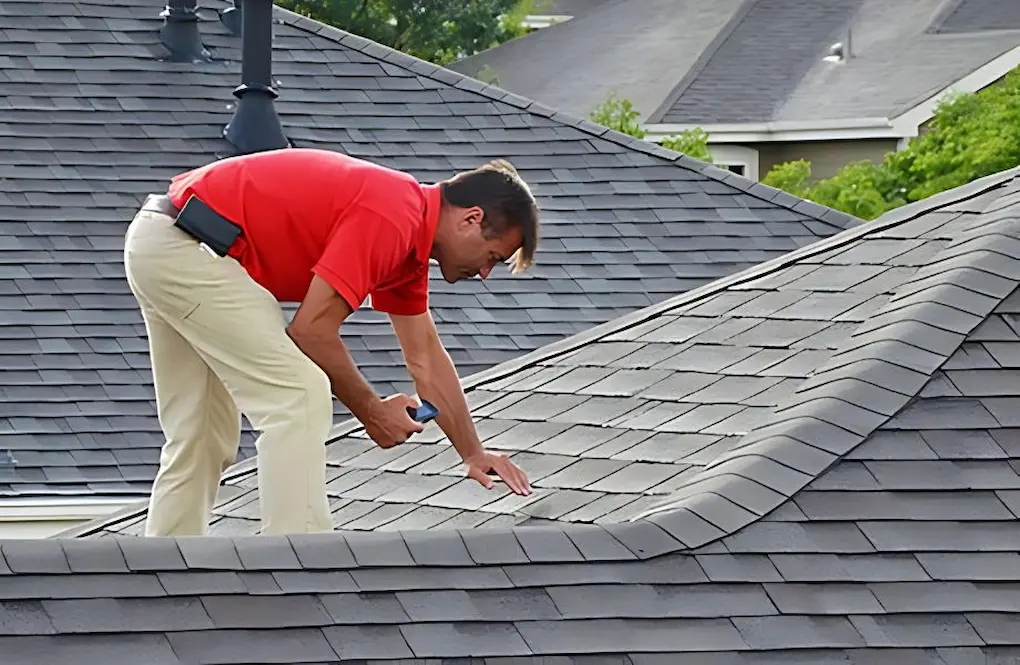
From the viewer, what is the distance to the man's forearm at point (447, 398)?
6.26 m

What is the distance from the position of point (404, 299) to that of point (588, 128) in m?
7.88

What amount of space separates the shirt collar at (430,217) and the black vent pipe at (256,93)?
694cm

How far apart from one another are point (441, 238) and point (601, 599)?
1305 millimetres

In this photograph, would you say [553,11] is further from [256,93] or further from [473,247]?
[473,247]

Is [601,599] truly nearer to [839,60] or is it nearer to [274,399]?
[274,399]

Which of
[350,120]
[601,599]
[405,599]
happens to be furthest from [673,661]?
[350,120]

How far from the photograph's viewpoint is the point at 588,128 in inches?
548

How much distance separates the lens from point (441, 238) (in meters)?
5.81

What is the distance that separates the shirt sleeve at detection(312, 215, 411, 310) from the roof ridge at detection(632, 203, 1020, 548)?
41.4 inches

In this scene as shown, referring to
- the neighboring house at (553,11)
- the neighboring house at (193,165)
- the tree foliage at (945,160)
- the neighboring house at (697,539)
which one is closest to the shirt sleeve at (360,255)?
the neighboring house at (697,539)

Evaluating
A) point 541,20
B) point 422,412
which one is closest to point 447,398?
point 422,412

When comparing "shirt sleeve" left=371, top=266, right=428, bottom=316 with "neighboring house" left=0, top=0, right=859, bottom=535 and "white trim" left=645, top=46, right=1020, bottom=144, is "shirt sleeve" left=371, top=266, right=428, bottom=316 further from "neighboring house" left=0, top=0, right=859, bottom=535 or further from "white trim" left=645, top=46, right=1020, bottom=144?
"white trim" left=645, top=46, right=1020, bottom=144

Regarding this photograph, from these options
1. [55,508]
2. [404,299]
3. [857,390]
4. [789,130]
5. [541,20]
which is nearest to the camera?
[857,390]

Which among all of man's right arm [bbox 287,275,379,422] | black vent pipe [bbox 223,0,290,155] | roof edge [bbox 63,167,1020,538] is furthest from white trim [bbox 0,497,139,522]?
man's right arm [bbox 287,275,379,422]
